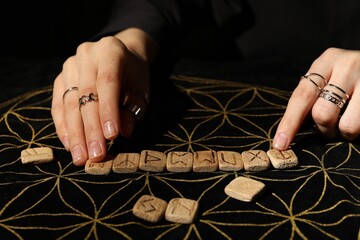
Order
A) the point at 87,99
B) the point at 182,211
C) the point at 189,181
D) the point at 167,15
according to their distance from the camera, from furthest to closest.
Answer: the point at 167,15 → the point at 87,99 → the point at 189,181 → the point at 182,211

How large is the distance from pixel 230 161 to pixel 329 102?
240 mm

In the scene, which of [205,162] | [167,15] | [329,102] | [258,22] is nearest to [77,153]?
[205,162]

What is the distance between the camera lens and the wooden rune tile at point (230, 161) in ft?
2.93

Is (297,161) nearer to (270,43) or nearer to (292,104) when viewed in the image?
(292,104)

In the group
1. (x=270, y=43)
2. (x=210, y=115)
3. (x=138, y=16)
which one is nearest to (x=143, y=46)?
(x=138, y=16)

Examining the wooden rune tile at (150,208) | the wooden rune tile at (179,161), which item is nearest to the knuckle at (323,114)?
the wooden rune tile at (179,161)

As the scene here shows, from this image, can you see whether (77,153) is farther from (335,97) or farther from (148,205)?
(335,97)

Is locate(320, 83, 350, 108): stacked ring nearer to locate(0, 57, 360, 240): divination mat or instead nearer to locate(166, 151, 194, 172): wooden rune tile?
locate(0, 57, 360, 240): divination mat

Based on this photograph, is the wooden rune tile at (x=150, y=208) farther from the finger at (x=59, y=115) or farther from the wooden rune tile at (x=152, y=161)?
the finger at (x=59, y=115)

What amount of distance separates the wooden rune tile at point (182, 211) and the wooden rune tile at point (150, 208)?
0.04 feet

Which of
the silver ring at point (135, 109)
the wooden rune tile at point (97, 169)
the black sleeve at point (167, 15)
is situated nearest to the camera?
the wooden rune tile at point (97, 169)

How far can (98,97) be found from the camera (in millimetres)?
960

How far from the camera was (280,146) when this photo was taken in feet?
3.04

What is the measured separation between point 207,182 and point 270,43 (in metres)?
0.73
